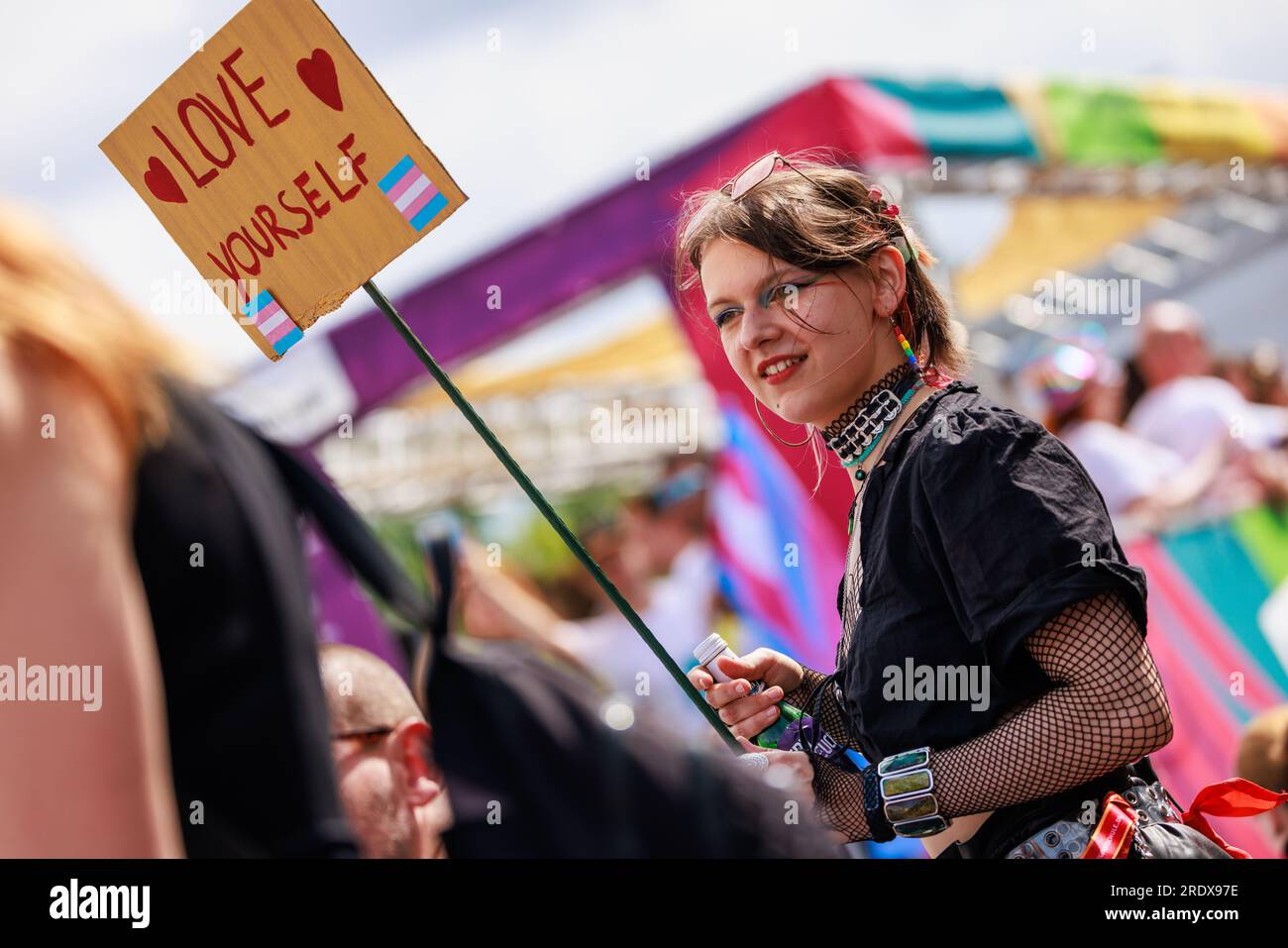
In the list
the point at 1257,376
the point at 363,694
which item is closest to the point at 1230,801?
the point at 363,694

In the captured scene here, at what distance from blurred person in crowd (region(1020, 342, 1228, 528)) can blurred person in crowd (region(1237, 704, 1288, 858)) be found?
1.13 metres

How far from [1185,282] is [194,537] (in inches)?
266

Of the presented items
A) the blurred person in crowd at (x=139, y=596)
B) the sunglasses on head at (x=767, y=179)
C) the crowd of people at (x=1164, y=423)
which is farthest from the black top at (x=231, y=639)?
the crowd of people at (x=1164, y=423)

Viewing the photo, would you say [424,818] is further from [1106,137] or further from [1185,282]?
[1185,282]

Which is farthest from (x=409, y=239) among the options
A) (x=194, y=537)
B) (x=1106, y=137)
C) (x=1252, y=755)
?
(x=1106, y=137)

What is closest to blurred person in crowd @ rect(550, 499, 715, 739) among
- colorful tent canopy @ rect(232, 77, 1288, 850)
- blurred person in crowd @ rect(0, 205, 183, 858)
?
colorful tent canopy @ rect(232, 77, 1288, 850)

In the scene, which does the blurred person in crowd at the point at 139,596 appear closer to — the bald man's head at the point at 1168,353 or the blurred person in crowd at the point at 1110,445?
the blurred person in crowd at the point at 1110,445

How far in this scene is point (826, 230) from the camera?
1.78 metres

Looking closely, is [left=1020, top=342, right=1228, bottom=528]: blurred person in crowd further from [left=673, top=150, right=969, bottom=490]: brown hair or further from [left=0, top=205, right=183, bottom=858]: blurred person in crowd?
[left=0, top=205, right=183, bottom=858]: blurred person in crowd

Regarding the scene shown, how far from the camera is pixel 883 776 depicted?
1.64m

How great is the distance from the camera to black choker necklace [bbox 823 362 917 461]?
5.75 feet

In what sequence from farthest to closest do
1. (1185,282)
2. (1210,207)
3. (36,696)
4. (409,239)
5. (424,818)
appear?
(1185,282)
(1210,207)
(424,818)
(409,239)
(36,696)

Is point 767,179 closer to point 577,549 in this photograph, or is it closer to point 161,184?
point 577,549

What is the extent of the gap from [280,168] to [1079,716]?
4.31 ft
